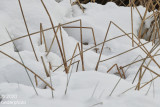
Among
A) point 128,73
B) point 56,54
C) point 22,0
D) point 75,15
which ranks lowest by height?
point 128,73

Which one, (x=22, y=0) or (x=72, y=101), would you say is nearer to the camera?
(x=72, y=101)

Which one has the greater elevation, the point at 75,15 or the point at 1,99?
the point at 75,15

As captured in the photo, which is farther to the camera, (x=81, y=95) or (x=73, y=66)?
(x=73, y=66)

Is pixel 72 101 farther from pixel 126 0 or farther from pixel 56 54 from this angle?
pixel 126 0

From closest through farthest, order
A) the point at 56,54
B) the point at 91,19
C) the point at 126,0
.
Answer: the point at 56,54 → the point at 91,19 → the point at 126,0

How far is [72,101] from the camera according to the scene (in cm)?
68

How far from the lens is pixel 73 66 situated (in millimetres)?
1125

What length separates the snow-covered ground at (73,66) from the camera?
0.70 meters

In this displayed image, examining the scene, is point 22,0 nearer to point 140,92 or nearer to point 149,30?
point 149,30

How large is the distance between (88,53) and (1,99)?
0.67m

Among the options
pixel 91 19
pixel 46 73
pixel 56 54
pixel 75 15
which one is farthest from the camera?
pixel 75 15

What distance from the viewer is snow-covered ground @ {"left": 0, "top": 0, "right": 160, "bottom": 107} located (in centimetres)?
70

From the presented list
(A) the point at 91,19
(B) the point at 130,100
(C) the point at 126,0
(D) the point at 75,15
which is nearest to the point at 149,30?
(A) the point at 91,19

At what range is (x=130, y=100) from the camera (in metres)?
0.72
